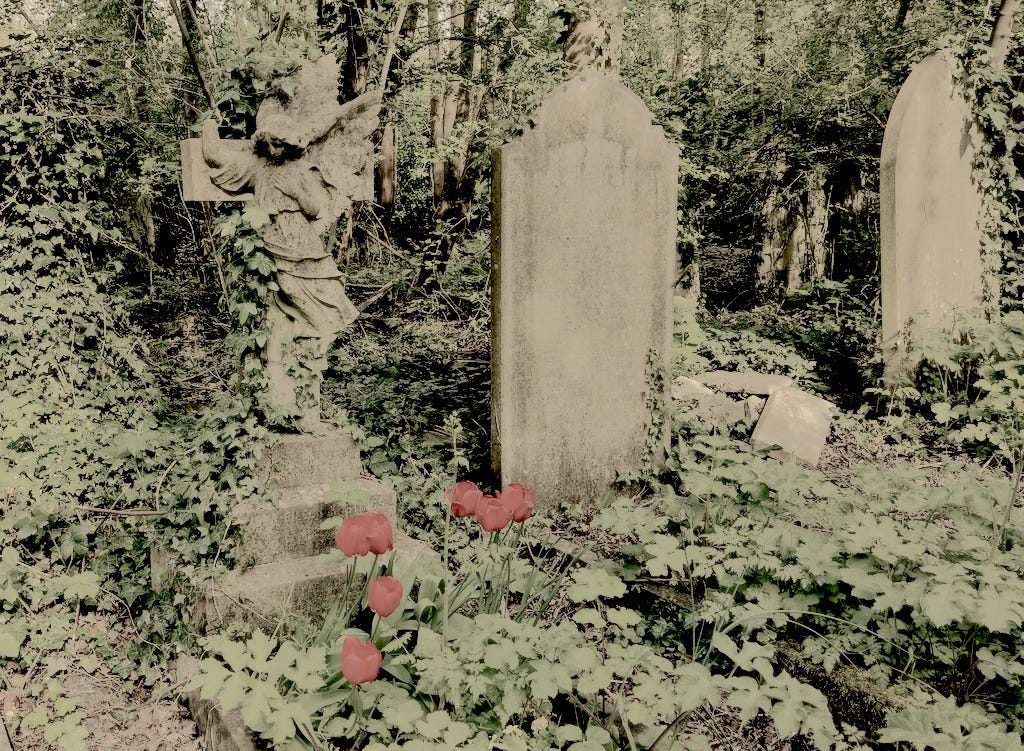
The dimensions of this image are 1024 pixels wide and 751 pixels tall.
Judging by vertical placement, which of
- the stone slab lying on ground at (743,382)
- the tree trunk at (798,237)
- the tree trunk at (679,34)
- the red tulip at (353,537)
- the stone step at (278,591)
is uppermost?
the tree trunk at (679,34)

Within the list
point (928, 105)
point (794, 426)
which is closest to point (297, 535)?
point (794, 426)

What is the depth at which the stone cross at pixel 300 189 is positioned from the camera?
2979 millimetres

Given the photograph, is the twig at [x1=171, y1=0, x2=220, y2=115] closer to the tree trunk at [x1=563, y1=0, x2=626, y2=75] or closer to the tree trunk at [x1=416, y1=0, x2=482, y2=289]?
the tree trunk at [x1=416, y1=0, x2=482, y2=289]

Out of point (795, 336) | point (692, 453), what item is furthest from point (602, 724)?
point (795, 336)

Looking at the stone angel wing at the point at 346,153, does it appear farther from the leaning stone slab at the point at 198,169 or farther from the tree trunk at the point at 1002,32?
the tree trunk at the point at 1002,32

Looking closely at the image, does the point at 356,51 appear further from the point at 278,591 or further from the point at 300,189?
the point at 278,591

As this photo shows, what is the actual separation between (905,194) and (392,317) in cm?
489

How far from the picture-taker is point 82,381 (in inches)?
186

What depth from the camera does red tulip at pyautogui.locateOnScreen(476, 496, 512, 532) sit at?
226 centimetres

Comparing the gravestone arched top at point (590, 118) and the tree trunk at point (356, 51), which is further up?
the tree trunk at point (356, 51)

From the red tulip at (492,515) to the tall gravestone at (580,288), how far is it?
5.57 feet

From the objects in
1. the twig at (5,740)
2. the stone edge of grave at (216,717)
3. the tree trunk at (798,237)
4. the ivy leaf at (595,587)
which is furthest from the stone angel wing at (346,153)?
the tree trunk at (798,237)

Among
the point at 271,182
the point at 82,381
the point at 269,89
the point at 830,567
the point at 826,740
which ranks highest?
the point at 269,89

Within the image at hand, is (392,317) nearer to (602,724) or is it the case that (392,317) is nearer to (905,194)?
(905,194)
